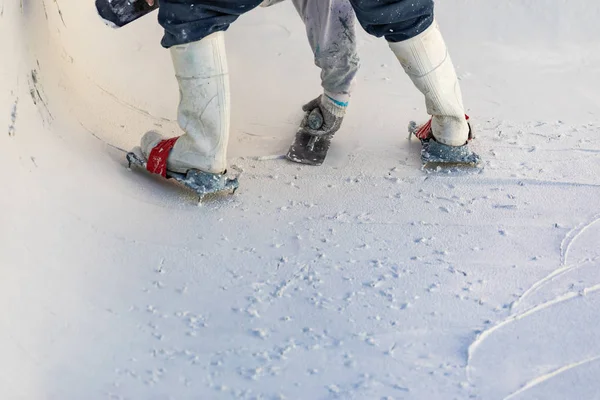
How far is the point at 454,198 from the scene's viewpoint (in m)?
1.75

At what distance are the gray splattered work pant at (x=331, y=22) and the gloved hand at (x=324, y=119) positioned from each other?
0.04 meters

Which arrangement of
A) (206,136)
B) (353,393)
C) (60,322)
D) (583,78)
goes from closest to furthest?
(353,393) < (60,322) < (206,136) < (583,78)

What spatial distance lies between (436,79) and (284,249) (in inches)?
19.9

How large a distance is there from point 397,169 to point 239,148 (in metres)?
0.39

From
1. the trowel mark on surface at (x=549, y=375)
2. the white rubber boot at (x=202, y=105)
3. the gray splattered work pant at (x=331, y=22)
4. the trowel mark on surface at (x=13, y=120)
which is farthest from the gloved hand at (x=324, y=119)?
the trowel mark on surface at (x=549, y=375)

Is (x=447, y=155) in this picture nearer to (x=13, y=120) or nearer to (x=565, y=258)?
(x=565, y=258)

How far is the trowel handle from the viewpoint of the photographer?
1.59 meters

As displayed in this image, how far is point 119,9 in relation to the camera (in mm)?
1590

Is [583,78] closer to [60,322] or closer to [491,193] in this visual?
[491,193]

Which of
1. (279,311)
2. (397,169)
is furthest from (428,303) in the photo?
(397,169)

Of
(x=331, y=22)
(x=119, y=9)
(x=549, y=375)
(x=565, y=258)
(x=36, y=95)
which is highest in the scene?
(x=119, y=9)

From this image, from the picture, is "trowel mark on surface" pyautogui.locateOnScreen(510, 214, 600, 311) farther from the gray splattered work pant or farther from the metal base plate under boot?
the gray splattered work pant

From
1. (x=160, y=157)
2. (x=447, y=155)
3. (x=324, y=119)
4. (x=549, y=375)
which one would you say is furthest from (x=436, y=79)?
(x=549, y=375)

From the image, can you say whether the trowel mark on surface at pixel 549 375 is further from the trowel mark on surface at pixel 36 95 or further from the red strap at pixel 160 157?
the trowel mark on surface at pixel 36 95
